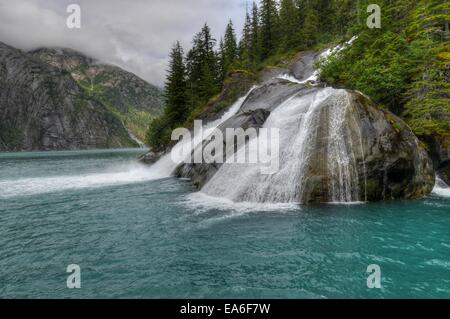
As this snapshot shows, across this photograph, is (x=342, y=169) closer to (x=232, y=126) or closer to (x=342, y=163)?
(x=342, y=163)

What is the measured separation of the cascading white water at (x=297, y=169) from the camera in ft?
50.8

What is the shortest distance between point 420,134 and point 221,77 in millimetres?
41308

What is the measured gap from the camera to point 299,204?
15.2 metres

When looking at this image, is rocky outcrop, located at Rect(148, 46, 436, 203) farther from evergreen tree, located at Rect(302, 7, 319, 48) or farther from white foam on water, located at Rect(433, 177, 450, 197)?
evergreen tree, located at Rect(302, 7, 319, 48)

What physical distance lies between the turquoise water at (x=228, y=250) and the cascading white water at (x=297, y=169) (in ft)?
4.70

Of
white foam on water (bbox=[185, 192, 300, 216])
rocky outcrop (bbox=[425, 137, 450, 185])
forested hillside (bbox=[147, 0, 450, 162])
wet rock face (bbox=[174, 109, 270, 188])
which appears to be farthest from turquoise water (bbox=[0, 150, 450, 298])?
forested hillside (bbox=[147, 0, 450, 162])

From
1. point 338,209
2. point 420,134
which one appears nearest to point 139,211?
point 338,209

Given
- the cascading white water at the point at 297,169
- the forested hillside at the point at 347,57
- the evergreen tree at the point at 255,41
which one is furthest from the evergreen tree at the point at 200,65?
the cascading white water at the point at 297,169

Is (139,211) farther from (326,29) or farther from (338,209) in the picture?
(326,29)

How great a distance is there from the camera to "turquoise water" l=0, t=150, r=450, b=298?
282 inches

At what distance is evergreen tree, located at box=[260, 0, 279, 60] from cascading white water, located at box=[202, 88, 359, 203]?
44297 mm

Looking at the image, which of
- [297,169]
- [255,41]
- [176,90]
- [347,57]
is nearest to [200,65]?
[176,90]

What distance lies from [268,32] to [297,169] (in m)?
53.9

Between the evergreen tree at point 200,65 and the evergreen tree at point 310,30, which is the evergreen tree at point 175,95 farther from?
the evergreen tree at point 310,30
